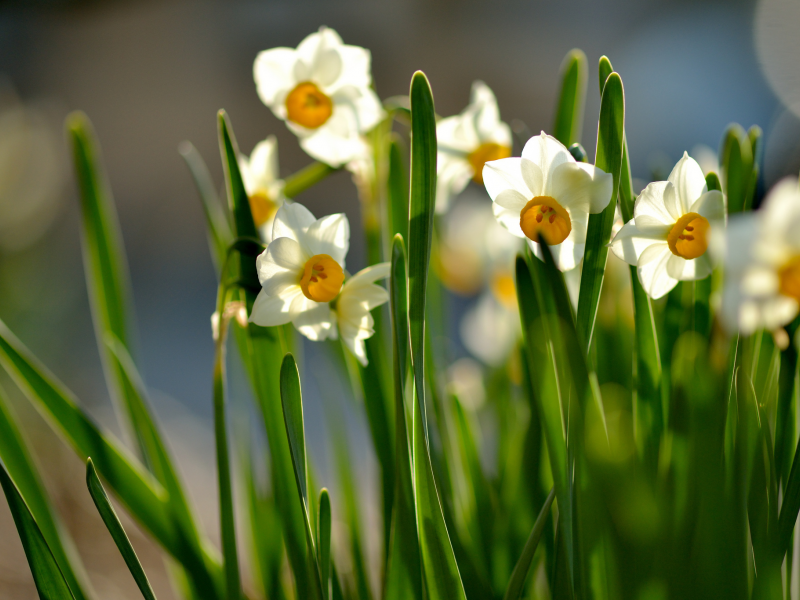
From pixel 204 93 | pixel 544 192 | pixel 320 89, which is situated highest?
pixel 204 93

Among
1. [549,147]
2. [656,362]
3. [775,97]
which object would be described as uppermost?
[775,97]

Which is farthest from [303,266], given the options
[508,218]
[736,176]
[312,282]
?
[736,176]

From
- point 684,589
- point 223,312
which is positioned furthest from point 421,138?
point 684,589

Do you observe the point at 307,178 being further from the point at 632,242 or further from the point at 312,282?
the point at 632,242

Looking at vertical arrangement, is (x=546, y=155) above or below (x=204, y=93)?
below

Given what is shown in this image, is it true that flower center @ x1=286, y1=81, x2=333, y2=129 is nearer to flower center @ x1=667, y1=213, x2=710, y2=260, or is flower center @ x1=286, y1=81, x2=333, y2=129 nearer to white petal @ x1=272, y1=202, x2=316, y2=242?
white petal @ x1=272, y1=202, x2=316, y2=242

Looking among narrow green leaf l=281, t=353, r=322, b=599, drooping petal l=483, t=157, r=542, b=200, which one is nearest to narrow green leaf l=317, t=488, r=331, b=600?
narrow green leaf l=281, t=353, r=322, b=599

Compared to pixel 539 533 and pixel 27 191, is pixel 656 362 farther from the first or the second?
pixel 27 191
